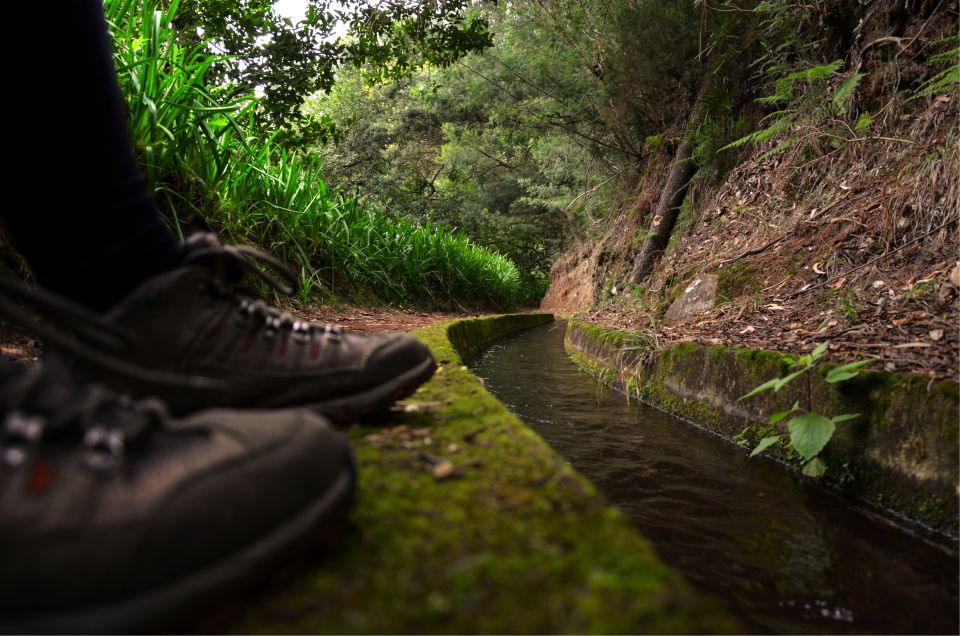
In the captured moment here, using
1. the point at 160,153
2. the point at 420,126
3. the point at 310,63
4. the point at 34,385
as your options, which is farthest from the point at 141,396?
the point at 420,126

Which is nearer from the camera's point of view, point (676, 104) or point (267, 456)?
point (267, 456)

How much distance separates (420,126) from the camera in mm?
14859

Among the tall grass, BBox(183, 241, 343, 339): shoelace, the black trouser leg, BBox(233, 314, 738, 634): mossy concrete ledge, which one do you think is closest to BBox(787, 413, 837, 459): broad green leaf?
BBox(233, 314, 738, 634): mossy concrete ledge

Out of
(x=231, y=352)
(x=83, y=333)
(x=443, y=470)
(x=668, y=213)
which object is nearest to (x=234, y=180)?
(x=231, y=352)

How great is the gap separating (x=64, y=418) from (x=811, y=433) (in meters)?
1.71

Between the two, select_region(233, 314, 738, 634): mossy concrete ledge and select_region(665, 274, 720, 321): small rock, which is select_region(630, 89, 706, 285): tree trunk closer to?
select_region(665, 274, 720, 321): small rock

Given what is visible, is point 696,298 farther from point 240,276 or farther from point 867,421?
point 240,276

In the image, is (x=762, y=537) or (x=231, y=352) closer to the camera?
(x=231, y=352)

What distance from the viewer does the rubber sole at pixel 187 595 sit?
46 centimetres

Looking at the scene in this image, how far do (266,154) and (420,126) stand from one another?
1186 centimetres

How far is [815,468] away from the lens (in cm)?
162

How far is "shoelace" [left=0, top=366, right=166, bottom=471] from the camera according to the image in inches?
19.8

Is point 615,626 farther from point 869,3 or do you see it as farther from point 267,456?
point 869,3

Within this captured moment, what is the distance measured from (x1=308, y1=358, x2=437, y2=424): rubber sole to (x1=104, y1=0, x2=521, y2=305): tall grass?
193 centimetres
